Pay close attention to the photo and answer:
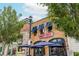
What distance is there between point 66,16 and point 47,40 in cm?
39

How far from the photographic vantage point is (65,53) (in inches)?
107

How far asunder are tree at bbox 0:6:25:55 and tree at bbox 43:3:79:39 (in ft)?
1.34

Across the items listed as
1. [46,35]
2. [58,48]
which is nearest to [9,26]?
[46,35]

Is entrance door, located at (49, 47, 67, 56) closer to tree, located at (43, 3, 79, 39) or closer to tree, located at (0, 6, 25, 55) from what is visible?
tree, located at (43, 3, 79, 39)

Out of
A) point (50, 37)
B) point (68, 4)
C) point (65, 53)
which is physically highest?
point (68, 4)

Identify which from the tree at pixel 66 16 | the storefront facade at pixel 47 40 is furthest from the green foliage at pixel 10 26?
the tree at pixel 66 16

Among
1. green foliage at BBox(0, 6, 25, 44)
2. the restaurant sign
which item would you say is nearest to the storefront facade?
the restaurant sign

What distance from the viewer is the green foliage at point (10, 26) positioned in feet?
9.14

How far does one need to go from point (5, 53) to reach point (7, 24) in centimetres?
37

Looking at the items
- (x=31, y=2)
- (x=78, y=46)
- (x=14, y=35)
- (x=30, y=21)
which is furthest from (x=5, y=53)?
(x=78, y=46)

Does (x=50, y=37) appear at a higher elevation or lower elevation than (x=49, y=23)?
lower

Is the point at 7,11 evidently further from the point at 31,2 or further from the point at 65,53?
the point at 65,53

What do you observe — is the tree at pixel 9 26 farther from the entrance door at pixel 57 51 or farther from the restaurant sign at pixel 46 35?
the entrance door at pixel 57 51

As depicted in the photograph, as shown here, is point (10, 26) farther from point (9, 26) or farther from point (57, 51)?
point (57, 51)
